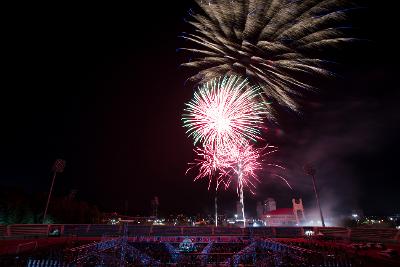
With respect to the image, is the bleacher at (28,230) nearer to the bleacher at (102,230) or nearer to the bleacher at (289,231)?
the bleacher at (102,230)

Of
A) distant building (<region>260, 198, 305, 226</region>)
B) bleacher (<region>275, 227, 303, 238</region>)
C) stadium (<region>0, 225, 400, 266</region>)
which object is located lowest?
stadium (<region>0, 225, 400, 266</region>)

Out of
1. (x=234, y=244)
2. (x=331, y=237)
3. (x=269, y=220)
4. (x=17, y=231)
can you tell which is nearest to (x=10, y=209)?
(x=17, y=231)

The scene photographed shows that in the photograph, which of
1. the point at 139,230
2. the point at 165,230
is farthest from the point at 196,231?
the point at 139,230

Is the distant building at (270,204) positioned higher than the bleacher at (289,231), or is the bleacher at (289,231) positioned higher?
the distant building at (270,204)

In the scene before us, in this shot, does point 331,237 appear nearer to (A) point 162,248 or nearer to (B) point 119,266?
(A) point 162,248

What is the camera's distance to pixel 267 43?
17.6 metres

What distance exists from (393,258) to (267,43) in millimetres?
15570

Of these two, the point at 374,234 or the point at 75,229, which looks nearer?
the point at 374,234

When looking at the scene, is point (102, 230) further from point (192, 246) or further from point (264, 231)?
point (264, 231)

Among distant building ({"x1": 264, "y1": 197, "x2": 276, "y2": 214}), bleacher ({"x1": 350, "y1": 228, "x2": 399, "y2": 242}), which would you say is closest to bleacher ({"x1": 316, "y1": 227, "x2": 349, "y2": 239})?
bleacher ({"x1": 350, "y1": 228, "x2": 399, "y2": 242})

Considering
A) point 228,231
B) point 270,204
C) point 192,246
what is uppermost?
point 270,204

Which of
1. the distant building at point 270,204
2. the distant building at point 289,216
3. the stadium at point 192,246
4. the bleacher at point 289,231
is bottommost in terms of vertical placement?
the stadium at point 192,246

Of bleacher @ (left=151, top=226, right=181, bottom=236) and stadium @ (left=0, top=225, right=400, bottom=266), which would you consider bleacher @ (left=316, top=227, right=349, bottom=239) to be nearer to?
stadium @ (left=0, top=225, right=400, bottom=266)

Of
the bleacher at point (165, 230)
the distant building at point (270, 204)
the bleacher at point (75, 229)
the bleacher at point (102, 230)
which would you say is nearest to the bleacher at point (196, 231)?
the bleacher at point (165, 230)
